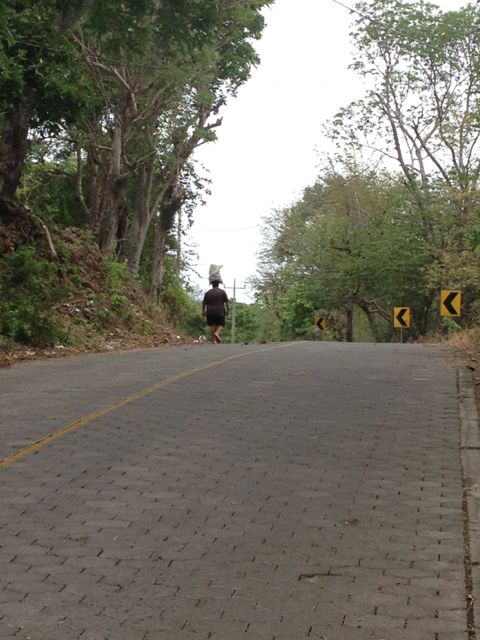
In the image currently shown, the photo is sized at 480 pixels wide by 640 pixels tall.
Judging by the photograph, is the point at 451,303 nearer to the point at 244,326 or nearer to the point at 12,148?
the point at 12,148

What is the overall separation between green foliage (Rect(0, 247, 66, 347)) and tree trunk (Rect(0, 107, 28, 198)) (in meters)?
1.72

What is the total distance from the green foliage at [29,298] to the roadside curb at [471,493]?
34.4 feet

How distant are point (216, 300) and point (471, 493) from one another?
725 inches

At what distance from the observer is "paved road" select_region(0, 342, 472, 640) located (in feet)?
17.2

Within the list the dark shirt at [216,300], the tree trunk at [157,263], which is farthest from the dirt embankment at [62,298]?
the tree trunk at [157,263]

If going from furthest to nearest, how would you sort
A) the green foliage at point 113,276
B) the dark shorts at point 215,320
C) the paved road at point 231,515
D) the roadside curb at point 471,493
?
the green foliage at point 113,276, the dark shorts at point 215,320, the roadside curb at point 471,493, the paved road at point 231,515

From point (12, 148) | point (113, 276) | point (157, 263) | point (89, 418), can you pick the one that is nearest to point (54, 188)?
point (157, 263)

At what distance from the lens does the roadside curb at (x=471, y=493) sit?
5582 millimetres

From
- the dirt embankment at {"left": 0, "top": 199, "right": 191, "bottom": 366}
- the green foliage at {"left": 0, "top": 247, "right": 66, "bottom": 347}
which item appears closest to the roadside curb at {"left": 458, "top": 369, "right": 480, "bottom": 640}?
the dirt embankment at {"left": 0, "top": 199, "right": 191, "bottom": 366}

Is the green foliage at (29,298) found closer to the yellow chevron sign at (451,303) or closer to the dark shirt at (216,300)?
the dark shirt at (216,300)

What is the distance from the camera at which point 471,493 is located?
7.96 meters

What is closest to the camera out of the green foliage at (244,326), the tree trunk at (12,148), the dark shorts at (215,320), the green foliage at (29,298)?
the green foliage at (29,298)

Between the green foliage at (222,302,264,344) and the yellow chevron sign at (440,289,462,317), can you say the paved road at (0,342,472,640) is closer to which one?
the yellow chevron sign at (440,289,462,317)

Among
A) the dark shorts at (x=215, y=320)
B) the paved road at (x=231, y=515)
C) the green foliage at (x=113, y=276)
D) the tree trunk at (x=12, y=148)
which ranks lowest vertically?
the paved road at (x=231, y=515)
